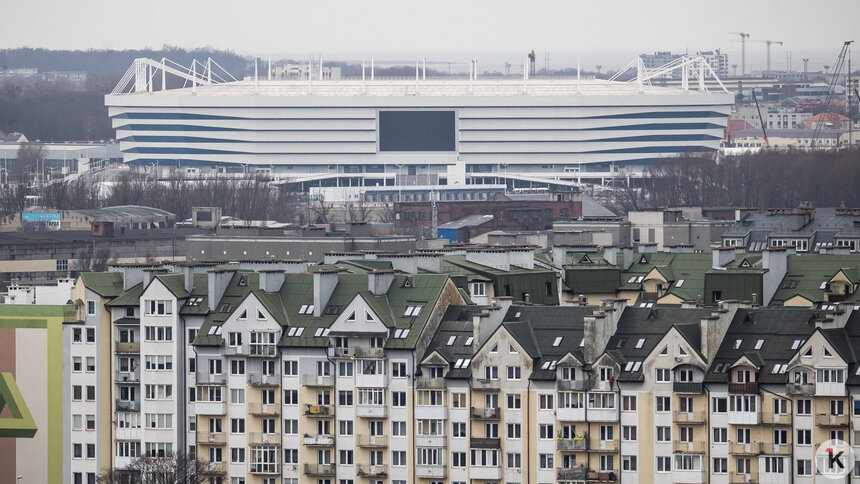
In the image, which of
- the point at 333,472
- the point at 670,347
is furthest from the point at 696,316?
the point at 333,472

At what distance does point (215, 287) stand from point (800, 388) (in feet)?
45.9

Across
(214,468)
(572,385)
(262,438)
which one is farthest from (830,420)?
(214,468)

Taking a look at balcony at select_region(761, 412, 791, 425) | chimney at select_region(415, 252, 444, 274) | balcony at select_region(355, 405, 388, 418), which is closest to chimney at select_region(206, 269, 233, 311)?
balcony at select_region(355, 405, 388, 418)

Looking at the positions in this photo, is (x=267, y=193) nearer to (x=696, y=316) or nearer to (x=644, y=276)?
(x=644, y=276)

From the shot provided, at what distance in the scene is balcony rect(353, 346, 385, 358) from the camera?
5678 centimetres

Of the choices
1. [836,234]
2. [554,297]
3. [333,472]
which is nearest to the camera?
[333,472]

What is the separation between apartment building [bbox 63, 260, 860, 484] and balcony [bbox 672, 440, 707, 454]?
0.13 ft

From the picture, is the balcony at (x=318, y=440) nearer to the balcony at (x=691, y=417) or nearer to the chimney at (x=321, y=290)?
the chimney at (x=321, y=290)

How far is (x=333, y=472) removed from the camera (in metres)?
A: 56.7

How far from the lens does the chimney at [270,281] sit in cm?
5941

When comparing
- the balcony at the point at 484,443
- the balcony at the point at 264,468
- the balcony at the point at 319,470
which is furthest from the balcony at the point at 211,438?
the balcony at the point at 484,443

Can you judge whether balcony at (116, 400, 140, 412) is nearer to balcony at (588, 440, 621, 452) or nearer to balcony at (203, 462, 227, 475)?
balcony at (203, 462, 227, 475)

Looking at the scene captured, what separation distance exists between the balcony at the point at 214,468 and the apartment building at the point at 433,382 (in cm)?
7

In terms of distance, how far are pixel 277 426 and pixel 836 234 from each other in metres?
31.9
